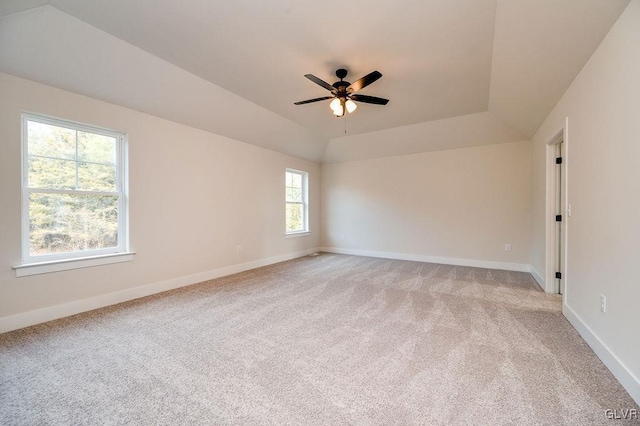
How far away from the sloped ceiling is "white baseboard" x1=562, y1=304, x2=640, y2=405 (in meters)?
2.34

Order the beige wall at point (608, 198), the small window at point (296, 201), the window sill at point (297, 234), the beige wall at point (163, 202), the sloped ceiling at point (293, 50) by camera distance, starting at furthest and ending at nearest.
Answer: the small window at point (296, 201) < the window sill at point (297, 234) < the beige wall at point (163, 202) < the sloped ceiling at point (293, 50) < the beige wall at point (608, 198)

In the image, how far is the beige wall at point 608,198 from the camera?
66.2 inches

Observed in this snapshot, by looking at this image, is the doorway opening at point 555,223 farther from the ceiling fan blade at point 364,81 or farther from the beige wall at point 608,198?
the ceiling fan blade at point 364,81

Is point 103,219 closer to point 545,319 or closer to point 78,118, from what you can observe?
point 78,118

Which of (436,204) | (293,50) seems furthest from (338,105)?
(436,204)

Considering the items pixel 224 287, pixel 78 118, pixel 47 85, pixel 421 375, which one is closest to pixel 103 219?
pixel 78 118

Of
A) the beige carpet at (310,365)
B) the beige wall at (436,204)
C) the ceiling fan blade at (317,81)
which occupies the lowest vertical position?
the beige carpet at (310,365)

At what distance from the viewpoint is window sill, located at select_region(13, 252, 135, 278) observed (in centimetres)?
267

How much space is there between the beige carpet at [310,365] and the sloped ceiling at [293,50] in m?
2.49

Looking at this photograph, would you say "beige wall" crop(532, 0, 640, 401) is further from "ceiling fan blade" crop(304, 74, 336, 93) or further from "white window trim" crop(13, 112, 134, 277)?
"white window trim" crop(13, 112, 134, 277)

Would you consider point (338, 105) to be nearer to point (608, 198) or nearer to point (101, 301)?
point (608, 198)

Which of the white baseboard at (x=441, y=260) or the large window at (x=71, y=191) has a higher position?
the large window at (x=71, y=191)

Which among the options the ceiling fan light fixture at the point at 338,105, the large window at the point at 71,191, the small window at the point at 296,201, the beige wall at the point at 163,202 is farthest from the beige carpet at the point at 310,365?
the small window at the point at 296,201

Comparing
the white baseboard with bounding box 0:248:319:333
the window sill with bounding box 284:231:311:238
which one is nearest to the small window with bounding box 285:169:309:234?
the window sill with bounding box 284:231:311:238
